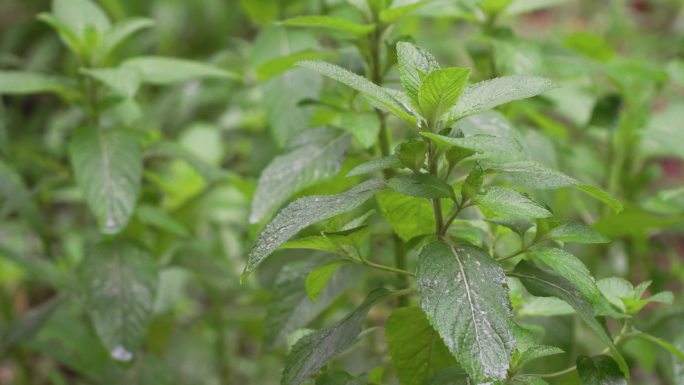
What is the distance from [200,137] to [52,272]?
0.65 meters

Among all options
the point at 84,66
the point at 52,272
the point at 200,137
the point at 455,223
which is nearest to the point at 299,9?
the point at 200,137

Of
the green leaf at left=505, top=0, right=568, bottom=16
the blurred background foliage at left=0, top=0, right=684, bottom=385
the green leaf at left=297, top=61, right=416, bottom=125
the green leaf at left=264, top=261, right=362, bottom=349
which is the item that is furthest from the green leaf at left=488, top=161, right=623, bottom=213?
the green leaf at left=505, top=0, right=568, bottom=16

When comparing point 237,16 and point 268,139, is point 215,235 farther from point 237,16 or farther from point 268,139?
point 237,16

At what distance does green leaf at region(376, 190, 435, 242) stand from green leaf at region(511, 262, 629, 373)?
0.11 meters

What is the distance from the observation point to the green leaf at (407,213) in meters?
0.87

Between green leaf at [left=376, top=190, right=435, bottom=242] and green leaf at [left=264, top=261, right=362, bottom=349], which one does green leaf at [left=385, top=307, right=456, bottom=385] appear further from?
green leaf at [left=264, top=261, right=362, bottom=349]

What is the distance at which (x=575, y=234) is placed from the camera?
805 millimetres

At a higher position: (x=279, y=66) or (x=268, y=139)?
(x=279, y=66)

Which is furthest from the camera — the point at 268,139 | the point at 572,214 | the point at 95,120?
the point at 572,214

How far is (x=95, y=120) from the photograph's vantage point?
1.34 m

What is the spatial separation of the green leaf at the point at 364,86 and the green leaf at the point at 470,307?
0.48 feet

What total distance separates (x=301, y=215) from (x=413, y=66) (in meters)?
0.20

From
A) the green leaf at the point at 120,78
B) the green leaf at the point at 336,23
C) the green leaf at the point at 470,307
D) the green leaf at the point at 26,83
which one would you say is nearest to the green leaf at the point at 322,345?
the green leaf at the point at 470,307

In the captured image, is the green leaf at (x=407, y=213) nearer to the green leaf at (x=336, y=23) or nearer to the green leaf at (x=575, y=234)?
the green leaf at (x=575, y=234)
